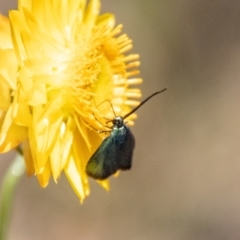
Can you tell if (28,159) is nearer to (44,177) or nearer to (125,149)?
(44,177)

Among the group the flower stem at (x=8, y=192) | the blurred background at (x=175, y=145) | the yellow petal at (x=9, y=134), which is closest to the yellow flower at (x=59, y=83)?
the yellow petal at (x=9, y=134)

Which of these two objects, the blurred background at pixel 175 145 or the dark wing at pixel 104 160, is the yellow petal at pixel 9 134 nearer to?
the dark wing at pixel 104 160

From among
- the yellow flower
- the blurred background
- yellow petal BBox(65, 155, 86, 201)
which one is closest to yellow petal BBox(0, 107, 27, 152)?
the yellow flower

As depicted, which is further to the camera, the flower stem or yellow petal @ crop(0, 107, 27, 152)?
the flower stem

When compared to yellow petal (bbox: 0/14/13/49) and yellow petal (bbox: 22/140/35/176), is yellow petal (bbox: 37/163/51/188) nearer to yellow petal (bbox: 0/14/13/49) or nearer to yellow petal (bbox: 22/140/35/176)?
yellow petal (bbox: 22/140/35/176)

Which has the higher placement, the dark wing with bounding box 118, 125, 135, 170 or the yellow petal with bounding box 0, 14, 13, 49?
the yellow petal with bounding box 0, 14, 13, 49

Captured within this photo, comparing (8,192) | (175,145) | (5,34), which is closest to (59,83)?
(5,34)

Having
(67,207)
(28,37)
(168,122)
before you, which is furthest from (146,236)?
(28,37)
